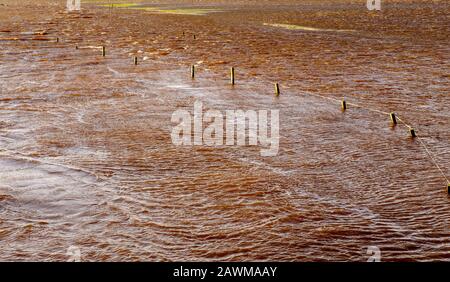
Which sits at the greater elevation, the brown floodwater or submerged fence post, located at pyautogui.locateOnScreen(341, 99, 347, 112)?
submerged fence post, located at pyautogui.locateOnScreen(341, 99, 347, 112)

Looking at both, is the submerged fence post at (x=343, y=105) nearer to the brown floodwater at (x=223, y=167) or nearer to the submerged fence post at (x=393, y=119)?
the brown floodwater at (x=223, y=167)

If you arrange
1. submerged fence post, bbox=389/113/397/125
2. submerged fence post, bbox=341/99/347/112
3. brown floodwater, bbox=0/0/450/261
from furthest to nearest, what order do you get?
submerged fence post, bbox=341/99/347/112, submerged fence post, bbox=389/113/397/125, brown floodwater, bbox=0/0/450/261

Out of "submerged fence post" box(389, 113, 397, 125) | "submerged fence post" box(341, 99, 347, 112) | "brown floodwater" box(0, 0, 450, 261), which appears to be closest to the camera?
A: "brown floodwater" box(0, 0, 450, 261)

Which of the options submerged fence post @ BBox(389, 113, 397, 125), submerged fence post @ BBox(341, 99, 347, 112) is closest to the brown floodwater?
submerged fence post @ BBox(341, 99, 347, 112)

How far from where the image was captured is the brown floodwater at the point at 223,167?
939 cm

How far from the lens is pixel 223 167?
12805 millimetres

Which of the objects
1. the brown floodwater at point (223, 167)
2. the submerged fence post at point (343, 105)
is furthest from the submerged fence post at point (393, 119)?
the submerged fence post at point (343, 105)

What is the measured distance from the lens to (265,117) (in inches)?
665

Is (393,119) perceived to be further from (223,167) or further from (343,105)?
(223,167)

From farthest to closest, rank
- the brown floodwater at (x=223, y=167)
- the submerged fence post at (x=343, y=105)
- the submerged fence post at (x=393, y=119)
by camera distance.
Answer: the submerged fence post at (x=343, y=105) < the submerged fence post at (x=393, y=119) < the brown floodwater at (x=223, y=167)

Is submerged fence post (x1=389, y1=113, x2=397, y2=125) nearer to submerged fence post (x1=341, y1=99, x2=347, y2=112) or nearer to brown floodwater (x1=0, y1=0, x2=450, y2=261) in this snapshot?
brown floodwater (x1=0, y1=0, x2=450, y2=261)

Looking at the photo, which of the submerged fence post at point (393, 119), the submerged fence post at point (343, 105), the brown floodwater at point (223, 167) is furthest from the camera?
the submerged fence post at point (343, 105)

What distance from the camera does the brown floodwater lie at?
30.8 ft
